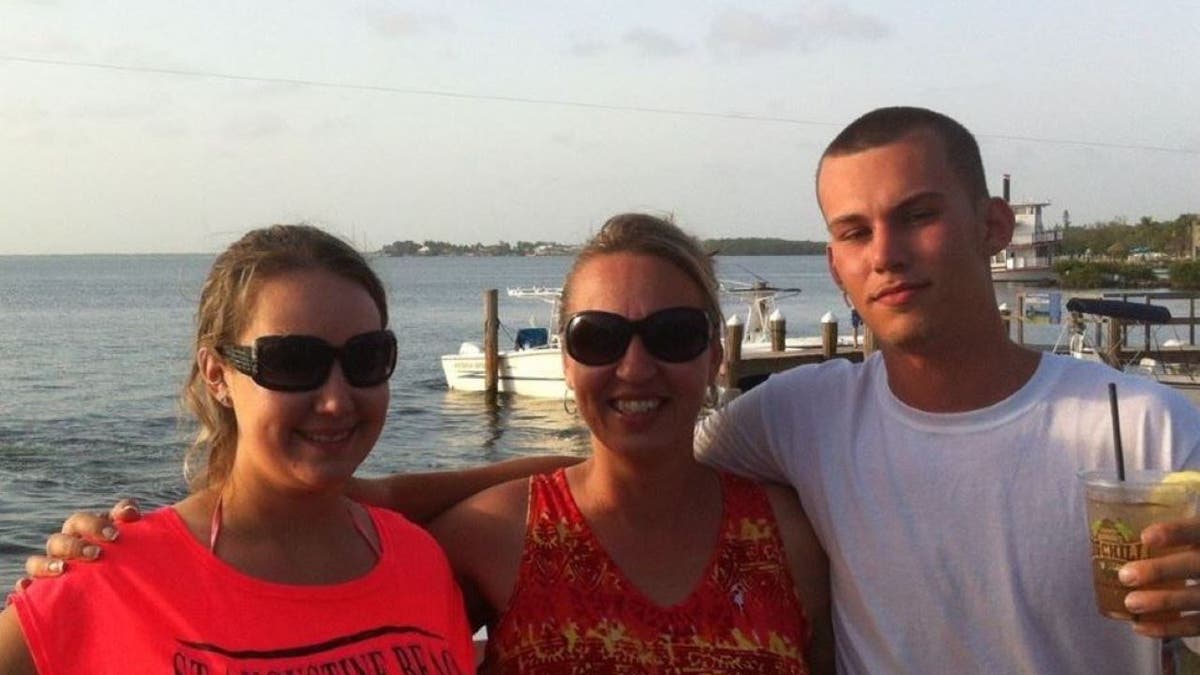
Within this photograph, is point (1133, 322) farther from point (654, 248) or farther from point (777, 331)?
point (654, 248)

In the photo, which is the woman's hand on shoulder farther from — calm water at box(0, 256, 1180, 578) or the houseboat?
the houseboat

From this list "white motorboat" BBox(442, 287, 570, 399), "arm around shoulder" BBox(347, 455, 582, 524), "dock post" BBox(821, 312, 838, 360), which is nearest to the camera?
"arm around shoulder" BBox(347, 455, 582, 524)

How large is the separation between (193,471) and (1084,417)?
6.51ft

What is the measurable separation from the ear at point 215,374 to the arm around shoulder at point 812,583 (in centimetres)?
141

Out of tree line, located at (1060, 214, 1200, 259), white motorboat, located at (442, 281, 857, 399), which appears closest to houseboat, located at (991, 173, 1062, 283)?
tree line, located at (1060, 214, 1200, 259)

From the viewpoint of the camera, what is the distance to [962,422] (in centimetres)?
281

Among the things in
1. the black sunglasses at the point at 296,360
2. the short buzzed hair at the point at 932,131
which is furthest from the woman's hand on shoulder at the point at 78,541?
A: the short buzzed hair at the point at 932,131

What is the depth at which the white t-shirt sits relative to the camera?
8.86 ft

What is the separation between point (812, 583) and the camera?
3.06 meters

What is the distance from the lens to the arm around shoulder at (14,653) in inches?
84.5

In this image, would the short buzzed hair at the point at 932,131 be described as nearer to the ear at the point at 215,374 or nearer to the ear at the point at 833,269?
the ear at the point at 833,269

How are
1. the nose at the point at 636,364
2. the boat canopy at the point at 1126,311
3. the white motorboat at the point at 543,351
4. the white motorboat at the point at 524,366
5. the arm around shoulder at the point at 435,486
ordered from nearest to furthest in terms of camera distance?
1. the nose at the point at 636,364
2. the arm around shoulder at the point at 435,486
3. the boat canopy at the point at 1126,311
4. the white motorboat at the point at 543,351
5. the white motorboat at the point at 524,366

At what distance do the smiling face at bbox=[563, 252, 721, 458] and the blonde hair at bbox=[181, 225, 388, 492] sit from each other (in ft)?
1.90

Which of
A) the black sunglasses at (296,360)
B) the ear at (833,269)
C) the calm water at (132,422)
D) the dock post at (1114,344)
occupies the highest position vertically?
the ear at (833,269)
